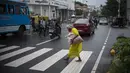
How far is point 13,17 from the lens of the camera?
67.4 ft

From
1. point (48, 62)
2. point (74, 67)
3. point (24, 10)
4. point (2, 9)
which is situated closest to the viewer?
point (74, 67)

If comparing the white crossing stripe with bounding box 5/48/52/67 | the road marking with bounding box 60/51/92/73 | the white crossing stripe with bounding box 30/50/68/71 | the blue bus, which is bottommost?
the road marking with bounding box 60/51/92/73

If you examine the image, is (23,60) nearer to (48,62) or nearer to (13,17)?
(48,62)

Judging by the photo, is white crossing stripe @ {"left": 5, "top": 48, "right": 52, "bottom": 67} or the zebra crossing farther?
white crossing stripe @ {"left": 5, "top": 48, "right": 52, "bottom": 67}

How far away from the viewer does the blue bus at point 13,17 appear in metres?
19.3

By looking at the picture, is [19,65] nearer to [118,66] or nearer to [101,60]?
[101,60]

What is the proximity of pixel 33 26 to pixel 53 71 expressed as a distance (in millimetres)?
18864

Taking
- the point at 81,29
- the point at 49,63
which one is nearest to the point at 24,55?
the point at 49,63

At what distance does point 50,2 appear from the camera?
209ft

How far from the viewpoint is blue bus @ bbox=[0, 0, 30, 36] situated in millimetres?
19273

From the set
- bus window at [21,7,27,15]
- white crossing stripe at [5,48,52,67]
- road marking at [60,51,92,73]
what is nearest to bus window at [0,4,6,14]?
bus window at [21,7,27,15]

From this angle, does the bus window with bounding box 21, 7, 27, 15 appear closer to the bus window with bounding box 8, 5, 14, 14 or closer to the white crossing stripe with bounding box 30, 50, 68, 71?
the bus window with bounding box 8, 5, 14, 14

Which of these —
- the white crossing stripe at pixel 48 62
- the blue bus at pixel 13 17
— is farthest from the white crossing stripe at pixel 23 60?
the blue bus at pixel 13 17

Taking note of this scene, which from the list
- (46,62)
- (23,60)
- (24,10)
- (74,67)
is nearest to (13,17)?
(24,10)
